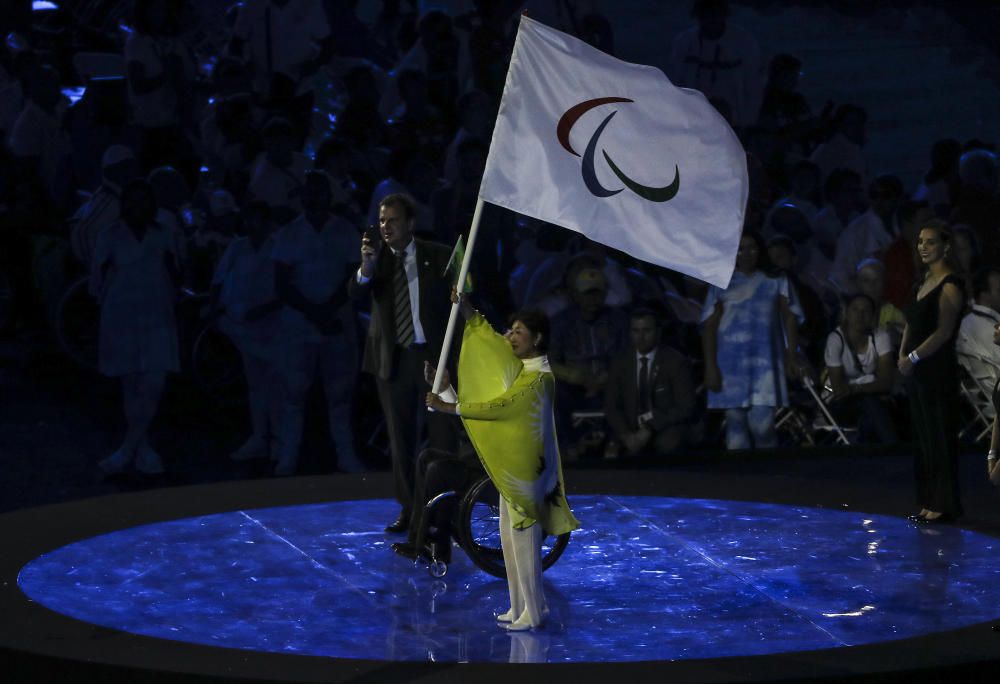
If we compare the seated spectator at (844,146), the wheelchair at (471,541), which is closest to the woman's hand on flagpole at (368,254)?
the wheelchair at (471,541)

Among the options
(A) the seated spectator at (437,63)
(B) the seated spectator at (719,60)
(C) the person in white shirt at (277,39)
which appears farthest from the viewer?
(B) the seated spectator at (719,60)

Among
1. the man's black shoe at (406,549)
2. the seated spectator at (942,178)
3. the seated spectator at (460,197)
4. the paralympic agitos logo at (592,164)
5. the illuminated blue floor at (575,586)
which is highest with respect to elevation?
the seated spectator at (942,178)

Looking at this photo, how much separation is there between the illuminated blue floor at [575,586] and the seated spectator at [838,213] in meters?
3.91

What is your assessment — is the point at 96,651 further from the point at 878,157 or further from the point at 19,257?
the point at 878,157

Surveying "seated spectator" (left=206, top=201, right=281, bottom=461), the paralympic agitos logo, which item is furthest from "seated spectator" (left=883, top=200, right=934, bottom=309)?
the paralympic agitos logo

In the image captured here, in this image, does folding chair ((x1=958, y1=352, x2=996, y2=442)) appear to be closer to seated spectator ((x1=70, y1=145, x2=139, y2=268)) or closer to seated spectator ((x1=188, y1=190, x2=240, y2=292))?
seated spectator ((x1=188, y1=190, x2=240, y2=292))

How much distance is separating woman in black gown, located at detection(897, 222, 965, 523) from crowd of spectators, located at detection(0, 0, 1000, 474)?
217 centimetres

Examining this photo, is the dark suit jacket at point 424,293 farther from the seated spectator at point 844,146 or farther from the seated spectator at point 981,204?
the seated spectator at point 844,146

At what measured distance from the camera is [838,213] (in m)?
12.0

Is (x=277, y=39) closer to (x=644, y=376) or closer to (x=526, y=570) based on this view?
(x=644, y=376)

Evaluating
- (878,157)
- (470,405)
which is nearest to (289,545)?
(470,405)

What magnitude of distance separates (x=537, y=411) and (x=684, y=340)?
527 cm

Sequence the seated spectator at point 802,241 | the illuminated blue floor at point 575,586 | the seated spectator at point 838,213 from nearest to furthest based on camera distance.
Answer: the illuminated blue floor at point 575,586 < the seated spectator at point 802,241 < the seated spectator at point 838,213

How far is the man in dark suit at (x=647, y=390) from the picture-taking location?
9.94 m
